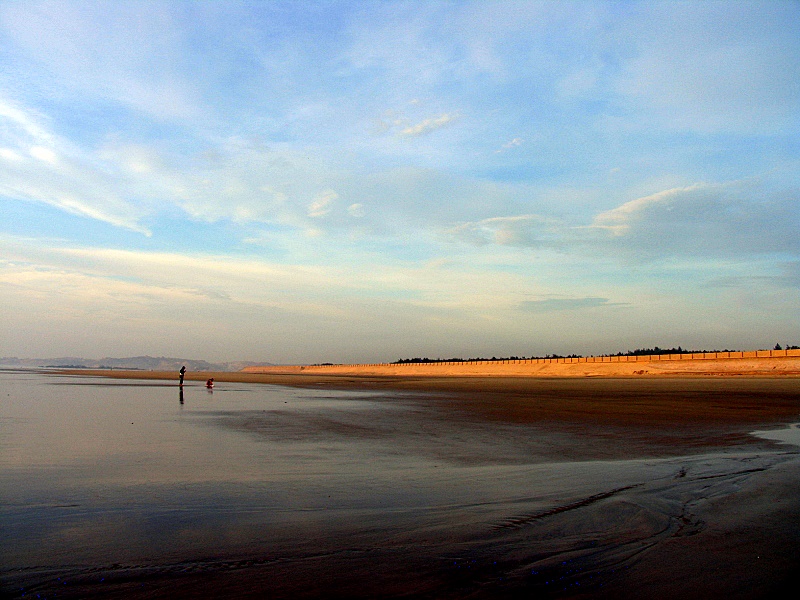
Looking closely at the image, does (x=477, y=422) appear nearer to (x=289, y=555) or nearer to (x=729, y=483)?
(x=729, y=483)

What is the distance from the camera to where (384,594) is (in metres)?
3.85

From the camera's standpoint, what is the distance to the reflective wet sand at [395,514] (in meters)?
4.12

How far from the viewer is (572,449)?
34.9 feet

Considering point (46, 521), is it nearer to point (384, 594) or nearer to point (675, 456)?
point (384, 594)

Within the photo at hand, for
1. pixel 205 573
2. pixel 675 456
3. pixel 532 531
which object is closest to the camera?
pixel 205 573

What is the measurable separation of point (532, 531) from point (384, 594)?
2.06m

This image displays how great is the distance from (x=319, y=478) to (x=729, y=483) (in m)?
5.80

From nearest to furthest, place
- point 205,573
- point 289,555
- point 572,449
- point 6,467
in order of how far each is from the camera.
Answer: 1. point 205,573
2. point 289,555
3. point 6,467
4. point 572,449

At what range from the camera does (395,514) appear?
5.90 m

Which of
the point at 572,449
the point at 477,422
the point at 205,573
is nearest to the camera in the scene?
the point at 205,573

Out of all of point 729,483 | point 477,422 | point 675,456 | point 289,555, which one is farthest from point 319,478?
point 477,422

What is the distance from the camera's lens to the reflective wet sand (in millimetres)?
4117

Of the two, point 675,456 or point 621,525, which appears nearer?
point 621,525

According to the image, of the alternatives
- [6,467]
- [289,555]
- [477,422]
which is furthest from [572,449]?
[6,467]
